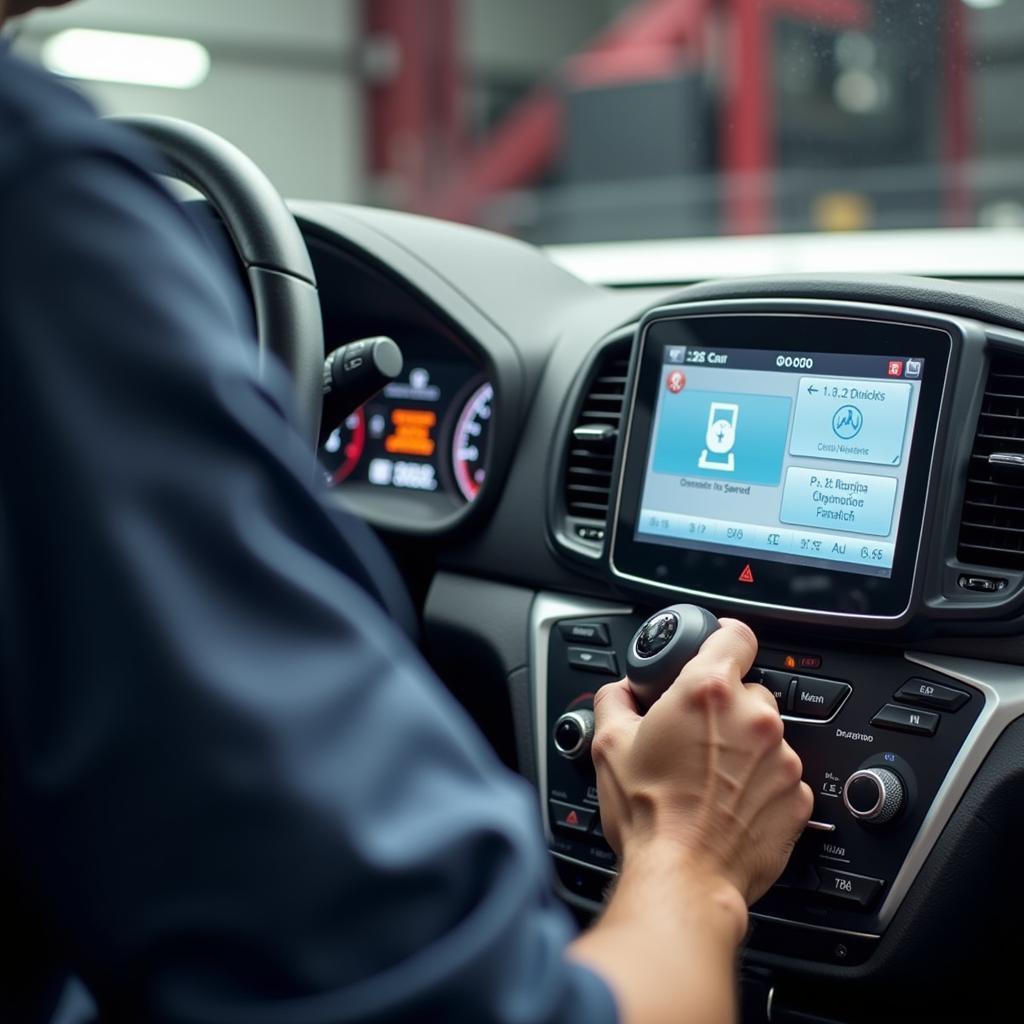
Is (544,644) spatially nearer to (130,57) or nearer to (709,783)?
(709,783)

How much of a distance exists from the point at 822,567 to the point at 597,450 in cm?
29

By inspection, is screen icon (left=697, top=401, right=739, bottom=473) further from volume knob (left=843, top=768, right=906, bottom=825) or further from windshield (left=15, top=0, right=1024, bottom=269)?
windshield (left=15, top=0, right=1024, bottom=269)

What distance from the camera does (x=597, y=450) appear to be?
1324 mm

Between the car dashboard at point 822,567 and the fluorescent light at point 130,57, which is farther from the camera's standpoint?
the fluorescent light at point 130,57

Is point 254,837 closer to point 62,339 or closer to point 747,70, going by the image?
point 62,339

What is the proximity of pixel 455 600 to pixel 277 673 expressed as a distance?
1.05m

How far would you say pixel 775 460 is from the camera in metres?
1.14

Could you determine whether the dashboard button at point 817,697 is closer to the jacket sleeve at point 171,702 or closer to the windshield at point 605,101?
the jacket sleeve at point 171,702

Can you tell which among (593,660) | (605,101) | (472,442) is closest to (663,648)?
(593,660)

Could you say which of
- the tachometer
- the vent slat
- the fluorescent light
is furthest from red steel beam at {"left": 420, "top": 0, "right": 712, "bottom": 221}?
the vent slat

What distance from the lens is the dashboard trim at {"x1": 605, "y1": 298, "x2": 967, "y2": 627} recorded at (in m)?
1.04

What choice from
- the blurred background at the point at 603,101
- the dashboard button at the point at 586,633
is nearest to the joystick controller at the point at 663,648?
the dashboard button at the point at 586,633

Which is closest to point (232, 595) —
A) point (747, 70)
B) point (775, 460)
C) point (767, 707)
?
point (767, 707)

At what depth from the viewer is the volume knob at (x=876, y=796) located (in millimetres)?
1044
